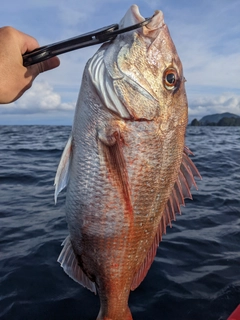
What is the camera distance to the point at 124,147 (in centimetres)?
223

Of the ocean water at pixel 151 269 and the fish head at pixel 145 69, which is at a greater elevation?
the fish head at pixel 145 69

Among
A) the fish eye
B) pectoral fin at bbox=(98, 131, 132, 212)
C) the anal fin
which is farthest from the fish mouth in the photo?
the anal fin

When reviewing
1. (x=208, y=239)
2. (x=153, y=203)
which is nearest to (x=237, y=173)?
(x=208, y=239)

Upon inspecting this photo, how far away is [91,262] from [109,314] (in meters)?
0.45

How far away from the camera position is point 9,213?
6.69 meters

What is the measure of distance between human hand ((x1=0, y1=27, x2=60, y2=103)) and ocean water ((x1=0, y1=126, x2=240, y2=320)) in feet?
9.17

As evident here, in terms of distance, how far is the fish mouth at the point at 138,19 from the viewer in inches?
87.5

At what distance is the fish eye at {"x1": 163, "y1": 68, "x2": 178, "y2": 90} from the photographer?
2340 mm

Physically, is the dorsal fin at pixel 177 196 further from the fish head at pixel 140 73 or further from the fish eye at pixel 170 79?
the fish eye at pixel 170 79

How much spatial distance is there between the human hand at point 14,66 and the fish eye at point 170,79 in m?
0.92

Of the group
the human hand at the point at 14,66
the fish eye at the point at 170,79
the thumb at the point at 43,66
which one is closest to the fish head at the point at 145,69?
the fish eye at the point at 170,79

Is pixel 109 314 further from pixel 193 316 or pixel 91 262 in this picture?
pixel 193 316

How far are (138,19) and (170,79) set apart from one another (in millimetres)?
478

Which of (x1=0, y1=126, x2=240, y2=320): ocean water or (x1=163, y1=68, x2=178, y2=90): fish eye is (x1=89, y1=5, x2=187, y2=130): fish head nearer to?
(x1=163, y1=68, x2=178, y2=90): fish eye
